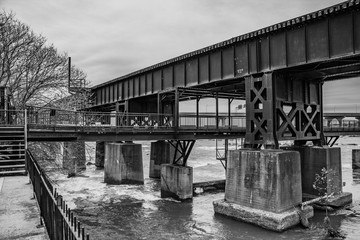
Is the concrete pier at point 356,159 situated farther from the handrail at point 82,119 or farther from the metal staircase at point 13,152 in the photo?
the metal staircase at point 13,152

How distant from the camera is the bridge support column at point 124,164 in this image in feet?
94.0

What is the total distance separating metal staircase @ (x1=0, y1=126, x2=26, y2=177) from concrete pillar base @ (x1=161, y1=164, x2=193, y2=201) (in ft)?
36.9

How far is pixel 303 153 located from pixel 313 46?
8242 mm

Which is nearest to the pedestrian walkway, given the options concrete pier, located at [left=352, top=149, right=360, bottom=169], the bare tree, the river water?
the river water

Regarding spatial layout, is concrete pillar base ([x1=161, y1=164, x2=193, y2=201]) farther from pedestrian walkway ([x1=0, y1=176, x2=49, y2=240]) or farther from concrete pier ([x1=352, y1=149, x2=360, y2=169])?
concrete pier ([x1=352, y1=149, x2=360, y2=169])

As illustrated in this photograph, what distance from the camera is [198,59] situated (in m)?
23.2

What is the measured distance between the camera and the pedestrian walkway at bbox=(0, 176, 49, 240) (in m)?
5.44

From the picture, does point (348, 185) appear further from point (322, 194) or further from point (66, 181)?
Result: point (66, 181)

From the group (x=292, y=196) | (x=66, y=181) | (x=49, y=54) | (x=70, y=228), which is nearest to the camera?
(x=70, y=228)

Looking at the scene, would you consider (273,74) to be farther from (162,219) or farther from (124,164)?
(124,164)

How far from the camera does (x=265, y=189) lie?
15.1m

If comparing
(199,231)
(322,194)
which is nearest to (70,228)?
(199,231)

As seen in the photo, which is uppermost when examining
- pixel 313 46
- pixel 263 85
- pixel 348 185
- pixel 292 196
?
pixel 313 46

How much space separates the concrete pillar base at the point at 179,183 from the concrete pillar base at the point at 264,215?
4.63 m
